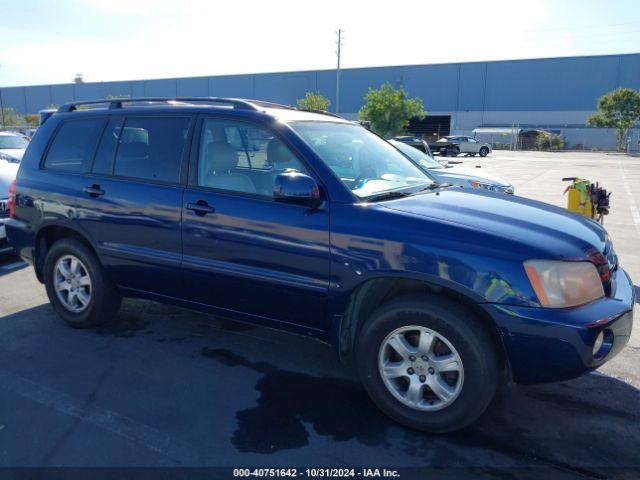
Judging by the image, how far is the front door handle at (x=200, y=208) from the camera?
139 inches

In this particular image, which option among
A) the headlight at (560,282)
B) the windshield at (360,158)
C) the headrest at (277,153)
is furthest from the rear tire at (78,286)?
the headlight at (560,282)

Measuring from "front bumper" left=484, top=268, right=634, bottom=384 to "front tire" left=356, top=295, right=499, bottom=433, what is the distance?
0.46ft

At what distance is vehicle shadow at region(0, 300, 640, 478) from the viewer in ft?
9.18

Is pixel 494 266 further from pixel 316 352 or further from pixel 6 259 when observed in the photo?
pixel 6 259

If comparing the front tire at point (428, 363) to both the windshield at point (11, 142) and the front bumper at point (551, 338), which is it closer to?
the front bumper at point (551, 338)

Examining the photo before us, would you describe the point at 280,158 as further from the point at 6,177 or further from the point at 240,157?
the point at 6,177

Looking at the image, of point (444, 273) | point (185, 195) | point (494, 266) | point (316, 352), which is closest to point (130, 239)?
point (185, 195)

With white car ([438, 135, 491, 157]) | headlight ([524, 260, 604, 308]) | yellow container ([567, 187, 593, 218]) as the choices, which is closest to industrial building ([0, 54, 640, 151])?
white car ([438, 135, 491, 157])

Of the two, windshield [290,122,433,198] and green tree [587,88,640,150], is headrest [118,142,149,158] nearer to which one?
windshield [290,122,433,198]

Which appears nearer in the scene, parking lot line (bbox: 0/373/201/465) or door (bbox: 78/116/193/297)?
parking lot line (bbox: 0/373/201/465)

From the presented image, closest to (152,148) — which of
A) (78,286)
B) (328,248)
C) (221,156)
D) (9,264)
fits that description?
(221,156)

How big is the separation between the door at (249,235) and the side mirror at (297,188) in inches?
3.4

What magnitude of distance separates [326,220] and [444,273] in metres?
0.78

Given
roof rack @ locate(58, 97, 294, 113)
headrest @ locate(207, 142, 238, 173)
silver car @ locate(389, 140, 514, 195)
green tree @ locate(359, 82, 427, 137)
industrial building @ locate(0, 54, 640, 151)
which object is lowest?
silver car @ locate(389, 140, 514, 195)
